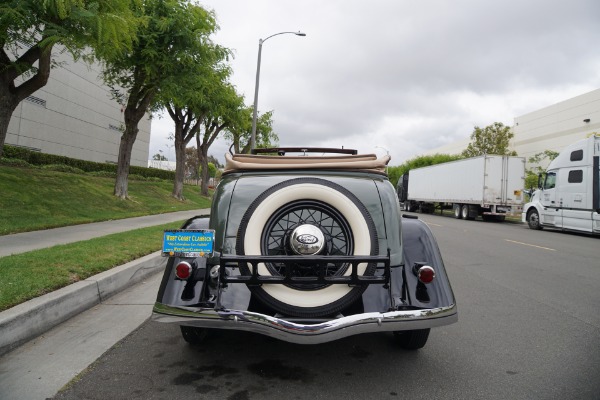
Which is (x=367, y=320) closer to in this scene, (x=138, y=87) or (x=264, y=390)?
(x=264, y=390)

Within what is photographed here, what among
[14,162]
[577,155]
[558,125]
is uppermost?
[558,125]

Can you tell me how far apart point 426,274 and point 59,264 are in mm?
4497

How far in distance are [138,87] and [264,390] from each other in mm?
14761

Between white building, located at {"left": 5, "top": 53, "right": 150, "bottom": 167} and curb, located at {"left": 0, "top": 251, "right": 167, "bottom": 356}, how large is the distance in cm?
2343

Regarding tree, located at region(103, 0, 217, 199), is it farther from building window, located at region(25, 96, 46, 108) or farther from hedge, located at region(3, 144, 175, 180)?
building window, located at region(25, 96, 46, 108)

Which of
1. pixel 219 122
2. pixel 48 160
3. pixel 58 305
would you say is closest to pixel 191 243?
pixel 58 305

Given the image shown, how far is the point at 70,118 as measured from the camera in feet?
96.8

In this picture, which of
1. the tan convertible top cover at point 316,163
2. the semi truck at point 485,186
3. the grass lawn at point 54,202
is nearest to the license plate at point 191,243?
the tan convertible top cover at point 316,163

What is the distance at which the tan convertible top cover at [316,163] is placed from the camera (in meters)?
3.59

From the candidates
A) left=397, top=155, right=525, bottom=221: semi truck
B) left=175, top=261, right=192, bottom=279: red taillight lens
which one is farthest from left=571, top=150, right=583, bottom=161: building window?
left=175, top=261, right=192, bottom=279: red taillight lens

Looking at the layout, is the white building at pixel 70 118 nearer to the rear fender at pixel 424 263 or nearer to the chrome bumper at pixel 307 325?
the chrome bumper at pixel 307 325

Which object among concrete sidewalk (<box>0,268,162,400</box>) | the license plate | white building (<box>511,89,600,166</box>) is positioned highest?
white building (<box>511,89,600,166</box>)

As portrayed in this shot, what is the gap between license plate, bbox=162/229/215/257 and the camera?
2934mm

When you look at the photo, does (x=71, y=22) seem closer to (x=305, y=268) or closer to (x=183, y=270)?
(x=183, y=270)
